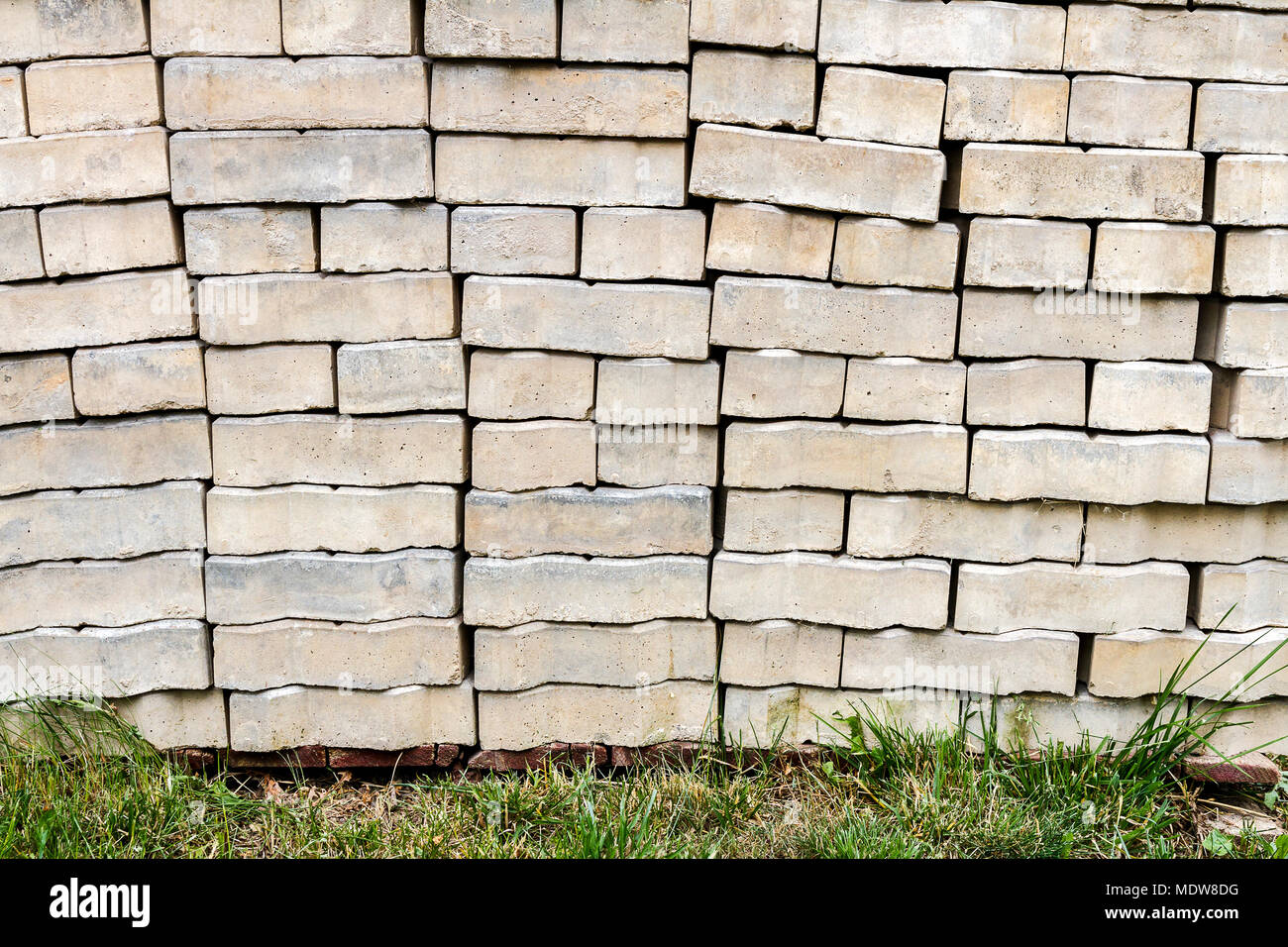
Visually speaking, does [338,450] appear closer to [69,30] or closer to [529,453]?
[529,453]

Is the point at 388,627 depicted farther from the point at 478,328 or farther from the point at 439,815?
the point at 478,328

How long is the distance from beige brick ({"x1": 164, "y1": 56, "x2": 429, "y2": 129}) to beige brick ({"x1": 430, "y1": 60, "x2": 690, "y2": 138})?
8 cm

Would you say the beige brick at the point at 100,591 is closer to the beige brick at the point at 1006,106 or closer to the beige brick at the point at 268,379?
the beige brick at the point at 268,379

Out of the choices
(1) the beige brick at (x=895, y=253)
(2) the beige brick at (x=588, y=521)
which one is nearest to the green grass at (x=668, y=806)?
(2) the beige brick at (x=588, y=521)

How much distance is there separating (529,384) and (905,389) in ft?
4.01

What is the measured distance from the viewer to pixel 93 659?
372 centimetres

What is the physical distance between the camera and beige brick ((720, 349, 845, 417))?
3600 mm

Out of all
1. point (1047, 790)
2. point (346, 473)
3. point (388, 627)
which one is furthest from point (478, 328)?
point (1047, 790)

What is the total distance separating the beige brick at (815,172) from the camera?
11.4 ft

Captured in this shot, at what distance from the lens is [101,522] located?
3.67 metres

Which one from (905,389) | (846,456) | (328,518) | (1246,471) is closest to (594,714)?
(328,518)

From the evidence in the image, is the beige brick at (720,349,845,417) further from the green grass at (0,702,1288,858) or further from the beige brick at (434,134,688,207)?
the green grass at (0,702,1288,858)

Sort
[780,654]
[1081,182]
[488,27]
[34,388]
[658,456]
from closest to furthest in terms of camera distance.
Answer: [488,27] → [1081,182] → [34,388] → [658,456] → [780,654]
